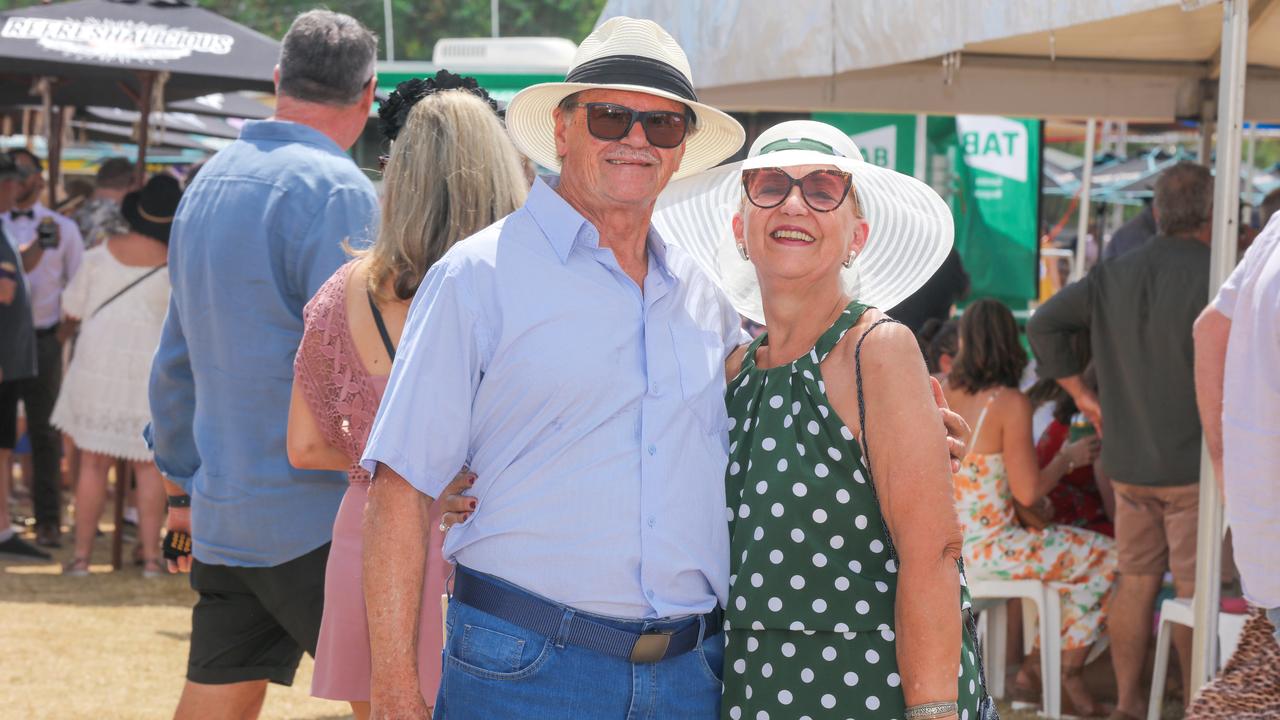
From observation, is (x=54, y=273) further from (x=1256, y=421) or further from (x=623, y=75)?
(x=1256, y=421)

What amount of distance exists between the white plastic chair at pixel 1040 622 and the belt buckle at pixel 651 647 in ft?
11.5

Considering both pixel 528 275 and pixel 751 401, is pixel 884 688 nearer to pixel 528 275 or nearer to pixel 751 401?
pixel 751 401

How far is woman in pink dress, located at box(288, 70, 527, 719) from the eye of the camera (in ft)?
9.25

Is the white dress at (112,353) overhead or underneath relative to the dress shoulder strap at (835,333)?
underneath

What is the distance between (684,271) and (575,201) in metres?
0.23

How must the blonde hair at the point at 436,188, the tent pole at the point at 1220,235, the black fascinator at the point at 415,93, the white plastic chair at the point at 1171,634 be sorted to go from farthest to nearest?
the white plastic chair at the point at 1171,634
the tent pole at the point at 1220,235
the black fascinator at the point at 415,93
the blonde hair at the point at 436,188

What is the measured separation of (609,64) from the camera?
2.42m

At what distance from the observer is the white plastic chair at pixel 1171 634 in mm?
4441

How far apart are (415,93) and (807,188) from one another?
103 cm

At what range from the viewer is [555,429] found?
2221 millimetres

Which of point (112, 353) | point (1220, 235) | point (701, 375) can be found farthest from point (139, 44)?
point (701, 375)

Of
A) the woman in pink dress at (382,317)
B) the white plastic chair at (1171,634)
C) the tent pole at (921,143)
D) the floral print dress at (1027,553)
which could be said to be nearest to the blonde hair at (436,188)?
the woman in pink dress at (382,317)

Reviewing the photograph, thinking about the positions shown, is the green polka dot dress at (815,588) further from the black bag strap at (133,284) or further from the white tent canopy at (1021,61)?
the black bag strap at (133,284)

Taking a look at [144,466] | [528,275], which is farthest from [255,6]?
[528,275]
